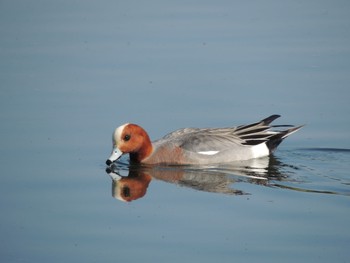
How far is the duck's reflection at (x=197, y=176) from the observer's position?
10172 millimetres

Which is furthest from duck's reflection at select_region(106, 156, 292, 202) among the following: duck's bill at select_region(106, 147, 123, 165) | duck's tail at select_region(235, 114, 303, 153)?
duck's tail at select_region(235, 114, 303, 153)

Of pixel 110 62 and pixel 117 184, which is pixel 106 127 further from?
pixel 110 62

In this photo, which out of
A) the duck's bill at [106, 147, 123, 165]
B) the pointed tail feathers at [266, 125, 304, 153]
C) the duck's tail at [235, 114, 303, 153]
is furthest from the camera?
the pointed tail feathers at [266, 125, 304, 153]

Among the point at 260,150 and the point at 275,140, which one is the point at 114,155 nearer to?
the point at 260,150

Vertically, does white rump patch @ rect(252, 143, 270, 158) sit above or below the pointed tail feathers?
below

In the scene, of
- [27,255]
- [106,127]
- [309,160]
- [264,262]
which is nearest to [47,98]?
[106,127]

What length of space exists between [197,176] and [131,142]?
1.04 metres

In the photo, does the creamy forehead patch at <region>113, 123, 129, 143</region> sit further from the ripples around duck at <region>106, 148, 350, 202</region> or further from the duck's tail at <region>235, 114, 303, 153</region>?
the duck's tail at <region>235, 114, 303, 153</region>

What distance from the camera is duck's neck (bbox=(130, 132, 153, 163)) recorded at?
37.4 ft

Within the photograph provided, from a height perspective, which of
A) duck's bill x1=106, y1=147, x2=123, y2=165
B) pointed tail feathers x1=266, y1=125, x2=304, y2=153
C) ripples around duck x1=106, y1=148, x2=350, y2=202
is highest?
pointed tail feathers x1=266, y1=125, x2=304, y2=153

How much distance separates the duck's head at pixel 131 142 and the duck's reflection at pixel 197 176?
184 mm

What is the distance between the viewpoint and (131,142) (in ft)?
37.3

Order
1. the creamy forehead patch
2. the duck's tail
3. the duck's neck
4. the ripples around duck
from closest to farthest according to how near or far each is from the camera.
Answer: the ripples around duck
the creamy forehead patch
the duck's neck
the duck's tail

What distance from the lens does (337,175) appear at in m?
10.5
